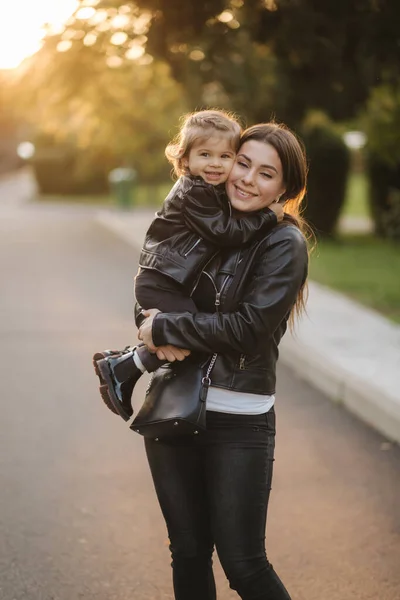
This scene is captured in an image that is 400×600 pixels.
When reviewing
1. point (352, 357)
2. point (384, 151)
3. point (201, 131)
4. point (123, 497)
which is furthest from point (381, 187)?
point (201, 131)

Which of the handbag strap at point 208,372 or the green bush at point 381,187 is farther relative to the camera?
the green bush at point 381,187

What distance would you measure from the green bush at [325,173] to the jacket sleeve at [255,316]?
17.3 metres

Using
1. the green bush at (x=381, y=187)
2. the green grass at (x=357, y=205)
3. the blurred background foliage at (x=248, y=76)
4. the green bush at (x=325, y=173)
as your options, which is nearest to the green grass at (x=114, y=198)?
the blurred background foliage at (x=248, y=76)

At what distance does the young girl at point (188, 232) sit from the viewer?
303cm

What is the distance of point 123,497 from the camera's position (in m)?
5.24

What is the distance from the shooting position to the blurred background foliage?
28.0 ft

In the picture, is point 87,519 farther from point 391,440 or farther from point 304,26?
point 304,26

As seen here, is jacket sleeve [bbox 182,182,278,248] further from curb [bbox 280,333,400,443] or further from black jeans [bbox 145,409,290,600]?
curb [bbox 280,333,400,443]

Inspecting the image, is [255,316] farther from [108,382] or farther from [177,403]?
[108,382]

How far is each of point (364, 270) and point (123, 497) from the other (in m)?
11.2

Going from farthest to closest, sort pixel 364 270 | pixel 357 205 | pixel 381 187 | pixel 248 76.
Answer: pixel 357 205 < pixel 381 187 < pixel 248 76 < pixel 364 270

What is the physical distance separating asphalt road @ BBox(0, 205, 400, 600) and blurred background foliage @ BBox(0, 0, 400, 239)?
1.98 meters

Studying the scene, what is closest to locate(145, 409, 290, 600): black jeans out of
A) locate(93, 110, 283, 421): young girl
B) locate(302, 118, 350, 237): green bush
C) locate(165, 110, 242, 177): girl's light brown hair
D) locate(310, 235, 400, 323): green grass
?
locate(93, 110, 283, 421): young girl

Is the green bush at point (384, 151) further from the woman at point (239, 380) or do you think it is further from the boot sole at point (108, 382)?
the boot sole at point (108, 382)
